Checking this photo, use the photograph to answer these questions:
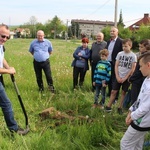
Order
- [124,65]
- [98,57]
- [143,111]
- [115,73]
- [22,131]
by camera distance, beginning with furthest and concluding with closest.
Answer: [98,57], [115,73], [124,65], [22,131], [143,111]

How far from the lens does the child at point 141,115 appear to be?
2812mm

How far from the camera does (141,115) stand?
2.85 m

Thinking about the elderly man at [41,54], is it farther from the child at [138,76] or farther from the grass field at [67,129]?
the child at [138,76]

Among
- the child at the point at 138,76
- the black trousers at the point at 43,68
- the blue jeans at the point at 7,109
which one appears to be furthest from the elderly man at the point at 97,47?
the blue jeans at the point at 7,109

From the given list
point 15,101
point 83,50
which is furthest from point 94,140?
point 83,50

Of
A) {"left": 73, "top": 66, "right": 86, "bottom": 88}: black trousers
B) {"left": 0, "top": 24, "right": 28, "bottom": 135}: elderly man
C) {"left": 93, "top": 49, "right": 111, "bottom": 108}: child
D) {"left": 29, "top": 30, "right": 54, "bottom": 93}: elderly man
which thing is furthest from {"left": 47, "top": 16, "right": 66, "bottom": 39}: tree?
{"left": 0, "top": 24, "right": 28, "bottom": 135}: elderly man

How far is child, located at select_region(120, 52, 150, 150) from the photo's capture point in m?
2.81

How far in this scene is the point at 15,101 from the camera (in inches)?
233

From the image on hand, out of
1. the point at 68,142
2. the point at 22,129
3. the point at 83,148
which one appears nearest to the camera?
the point at 83,148

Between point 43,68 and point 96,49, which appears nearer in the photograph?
point 96,49

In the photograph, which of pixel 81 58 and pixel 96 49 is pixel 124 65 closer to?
pixel 96 49

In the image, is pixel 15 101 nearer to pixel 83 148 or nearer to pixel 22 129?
pixel 22 129

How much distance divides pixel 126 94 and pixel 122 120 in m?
1.23

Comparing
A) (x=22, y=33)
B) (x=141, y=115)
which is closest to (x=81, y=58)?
(x=141, y=115)
